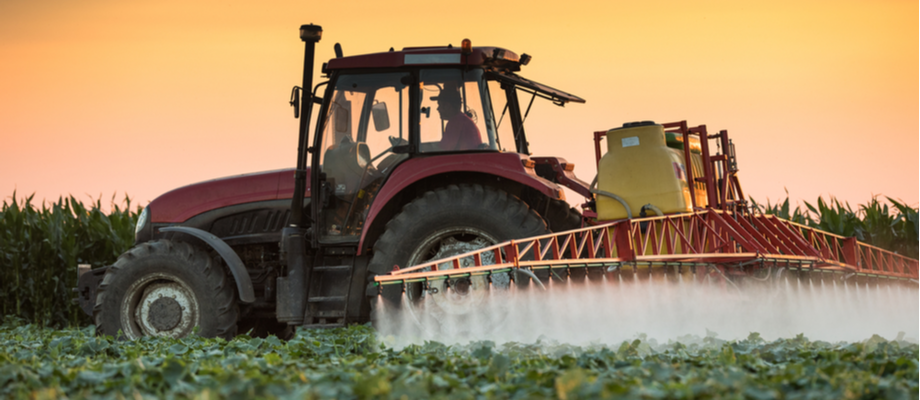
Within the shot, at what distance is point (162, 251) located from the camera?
7.24 meters

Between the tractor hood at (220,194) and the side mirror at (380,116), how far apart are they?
50.1 inches

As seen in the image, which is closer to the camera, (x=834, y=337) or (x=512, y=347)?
(x=512, y=347)

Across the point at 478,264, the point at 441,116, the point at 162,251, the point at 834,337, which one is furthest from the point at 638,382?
the point at 162,251

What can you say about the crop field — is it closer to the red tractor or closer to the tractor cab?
the red tractor

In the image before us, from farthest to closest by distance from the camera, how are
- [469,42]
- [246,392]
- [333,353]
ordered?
[469,42] → [333,353] → [246,392]

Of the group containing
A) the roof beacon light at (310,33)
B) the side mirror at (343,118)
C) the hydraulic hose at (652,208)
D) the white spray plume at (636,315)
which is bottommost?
the white spray plume at (636,315)

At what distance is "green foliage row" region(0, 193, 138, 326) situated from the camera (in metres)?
11.7

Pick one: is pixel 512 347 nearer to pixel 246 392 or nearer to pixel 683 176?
pixel 246 392

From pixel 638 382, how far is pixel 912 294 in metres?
6.52

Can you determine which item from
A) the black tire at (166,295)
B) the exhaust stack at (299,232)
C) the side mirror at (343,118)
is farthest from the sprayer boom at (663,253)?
the black tire at (166,295)

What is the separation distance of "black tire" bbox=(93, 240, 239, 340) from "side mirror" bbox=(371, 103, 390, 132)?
1840mm

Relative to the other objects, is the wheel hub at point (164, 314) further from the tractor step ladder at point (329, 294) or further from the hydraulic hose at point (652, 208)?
the hydraulic hose at point (652, 208)

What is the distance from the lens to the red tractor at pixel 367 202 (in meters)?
6.20

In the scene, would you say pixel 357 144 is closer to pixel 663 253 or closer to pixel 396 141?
pixel 396 141
